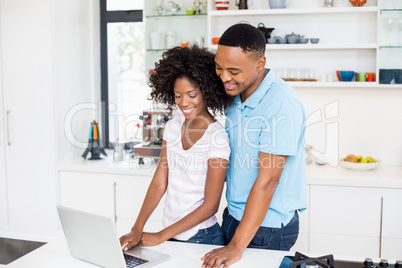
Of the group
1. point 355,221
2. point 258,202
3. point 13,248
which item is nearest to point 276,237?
point 258,202

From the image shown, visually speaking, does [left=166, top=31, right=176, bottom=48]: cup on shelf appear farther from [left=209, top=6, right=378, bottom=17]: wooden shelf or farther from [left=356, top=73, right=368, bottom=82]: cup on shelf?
[left=356, top=73, right=368, bottom=82]: cup on shelf

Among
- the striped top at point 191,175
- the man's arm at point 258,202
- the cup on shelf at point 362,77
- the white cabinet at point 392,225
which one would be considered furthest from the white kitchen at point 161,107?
the man's arm at point 258,202

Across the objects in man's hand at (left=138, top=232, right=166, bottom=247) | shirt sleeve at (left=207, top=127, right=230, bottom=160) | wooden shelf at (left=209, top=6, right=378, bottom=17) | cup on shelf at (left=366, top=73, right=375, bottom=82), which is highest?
wooden shelf at (left=209, top=6, right=378, bottom=17)

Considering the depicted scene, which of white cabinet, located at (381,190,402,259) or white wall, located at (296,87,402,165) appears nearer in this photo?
white cabinet, located at (381,190,402,259)

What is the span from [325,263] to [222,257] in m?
0.32

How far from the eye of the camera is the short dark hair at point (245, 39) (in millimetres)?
1620

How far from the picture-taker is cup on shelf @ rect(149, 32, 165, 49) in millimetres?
3594

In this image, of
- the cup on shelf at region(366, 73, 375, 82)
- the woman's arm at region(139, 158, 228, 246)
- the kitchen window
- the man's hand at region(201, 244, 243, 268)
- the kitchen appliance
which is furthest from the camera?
the kitchen window

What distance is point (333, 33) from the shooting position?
3434 millimetres

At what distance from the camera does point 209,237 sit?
1865 mm

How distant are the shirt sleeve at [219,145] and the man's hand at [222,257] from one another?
33 centimetres

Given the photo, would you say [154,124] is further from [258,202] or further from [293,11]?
[258,202]

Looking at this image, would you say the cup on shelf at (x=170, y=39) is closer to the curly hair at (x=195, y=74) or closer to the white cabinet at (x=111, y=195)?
the white cabinet at (x=111, y=195)

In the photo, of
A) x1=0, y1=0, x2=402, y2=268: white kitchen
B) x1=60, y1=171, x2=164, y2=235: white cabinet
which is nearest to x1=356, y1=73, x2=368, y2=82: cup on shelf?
x1=0, y1=0, x2=402, y2=268: white kitchen
